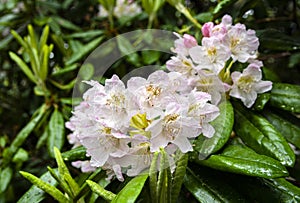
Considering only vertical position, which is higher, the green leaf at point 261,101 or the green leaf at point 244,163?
the green leaf at point 244,163

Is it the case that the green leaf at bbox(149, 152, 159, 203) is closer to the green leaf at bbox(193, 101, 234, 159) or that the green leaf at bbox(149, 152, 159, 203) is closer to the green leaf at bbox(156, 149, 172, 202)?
the green leaf at bbox(156, 149, 172, 202)

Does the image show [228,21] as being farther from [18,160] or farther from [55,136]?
[18,160]

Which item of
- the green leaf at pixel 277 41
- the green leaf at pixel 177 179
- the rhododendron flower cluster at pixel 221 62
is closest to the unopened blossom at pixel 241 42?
the rhododendron flower cluster at pixel 221 62

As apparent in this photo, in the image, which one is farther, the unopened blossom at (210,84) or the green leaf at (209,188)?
the unopened blossom at (210,84)

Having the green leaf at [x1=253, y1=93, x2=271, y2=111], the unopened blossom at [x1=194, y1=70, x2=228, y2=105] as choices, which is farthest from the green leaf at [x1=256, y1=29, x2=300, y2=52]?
the unopened blossom at [x1=194, y1=70, x2=228, y2=105]

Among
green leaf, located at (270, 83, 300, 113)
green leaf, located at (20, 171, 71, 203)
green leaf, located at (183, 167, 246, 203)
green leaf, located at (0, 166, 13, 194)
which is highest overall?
green leaf, located at (20, 171, 71, 203)

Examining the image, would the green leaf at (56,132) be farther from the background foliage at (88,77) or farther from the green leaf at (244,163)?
the green leaf at (244,163)
